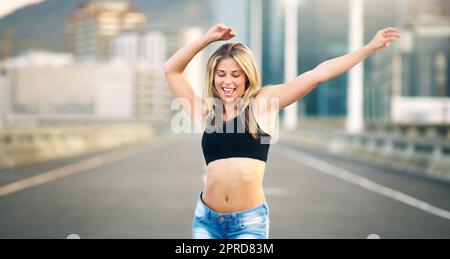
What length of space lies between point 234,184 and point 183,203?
1214 cm

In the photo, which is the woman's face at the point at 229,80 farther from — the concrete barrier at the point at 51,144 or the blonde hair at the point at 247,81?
the concrete barrier at the point at 51,144

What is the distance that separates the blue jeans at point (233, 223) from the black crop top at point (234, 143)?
0.92 feet

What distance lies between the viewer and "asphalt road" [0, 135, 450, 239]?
40.6 feet

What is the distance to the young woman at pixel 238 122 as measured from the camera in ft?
14.8

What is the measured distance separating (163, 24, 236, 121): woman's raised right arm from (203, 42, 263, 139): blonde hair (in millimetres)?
89

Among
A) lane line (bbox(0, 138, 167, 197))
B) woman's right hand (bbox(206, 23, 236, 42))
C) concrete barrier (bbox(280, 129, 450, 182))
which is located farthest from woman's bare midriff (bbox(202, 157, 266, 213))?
concrete barrier (bbox(280, 129, 450, 182))

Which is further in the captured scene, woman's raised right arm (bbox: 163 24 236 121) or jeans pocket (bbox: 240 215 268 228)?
jeans pocket (bbox: 240 215 268 228)

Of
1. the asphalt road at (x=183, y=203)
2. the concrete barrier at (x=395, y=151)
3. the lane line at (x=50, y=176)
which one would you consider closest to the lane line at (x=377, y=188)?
the asphalt road at (x=183, y=203)

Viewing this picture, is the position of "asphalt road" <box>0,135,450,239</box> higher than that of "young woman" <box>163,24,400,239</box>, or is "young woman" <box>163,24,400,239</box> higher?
"young woman" <box>163,24,400,239</box>

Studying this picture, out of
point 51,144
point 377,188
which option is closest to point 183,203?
point 377,188

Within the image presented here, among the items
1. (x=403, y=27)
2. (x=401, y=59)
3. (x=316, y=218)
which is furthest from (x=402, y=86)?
(x=316, y=218)

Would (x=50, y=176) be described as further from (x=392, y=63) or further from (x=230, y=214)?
(x=392, y=63)

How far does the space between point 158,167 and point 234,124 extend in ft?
83.5

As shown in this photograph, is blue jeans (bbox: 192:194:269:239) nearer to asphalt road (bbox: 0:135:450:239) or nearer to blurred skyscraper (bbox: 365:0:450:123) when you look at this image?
asphalt road (bbox: 0:135:450:239)
